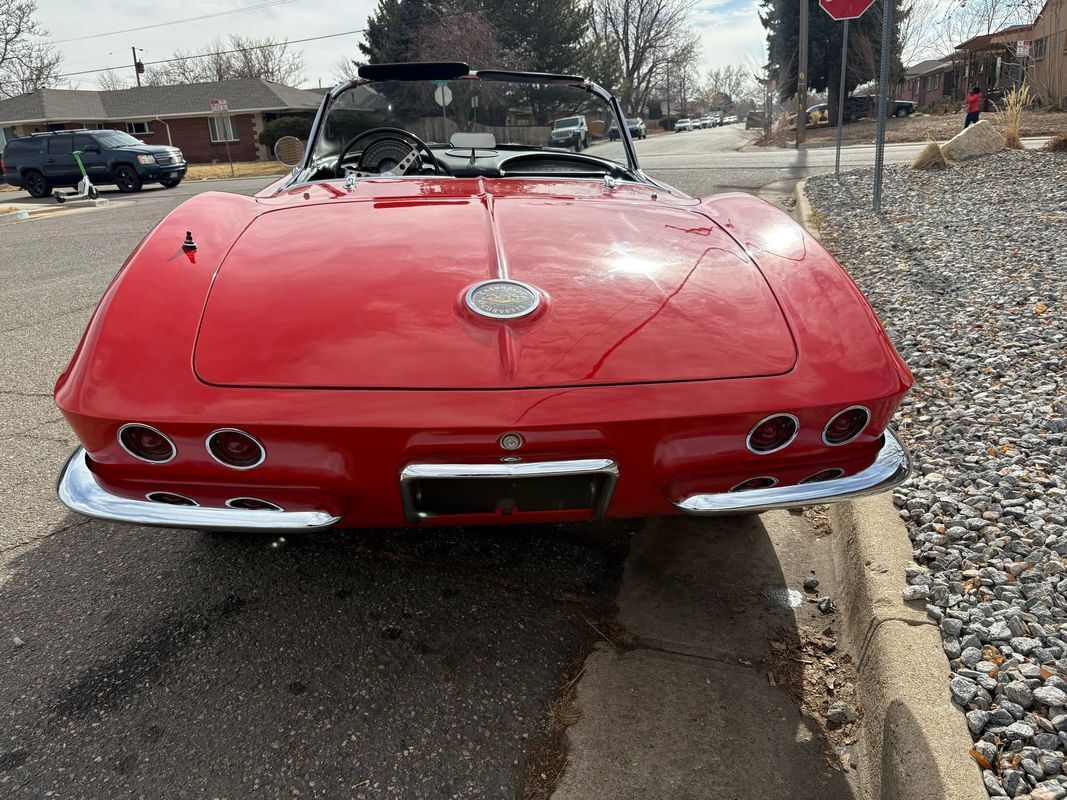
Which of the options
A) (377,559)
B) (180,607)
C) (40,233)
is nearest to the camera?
(180,607)

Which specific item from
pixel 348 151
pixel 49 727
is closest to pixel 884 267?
pixel 348 151

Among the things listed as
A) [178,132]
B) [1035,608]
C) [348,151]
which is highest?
[178,132]

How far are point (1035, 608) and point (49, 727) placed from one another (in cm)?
242

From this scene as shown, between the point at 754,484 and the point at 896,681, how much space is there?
0.55m

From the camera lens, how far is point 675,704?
185 centimetres

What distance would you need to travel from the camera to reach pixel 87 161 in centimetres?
2008

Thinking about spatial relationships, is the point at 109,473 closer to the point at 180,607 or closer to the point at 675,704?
the point at 180,607

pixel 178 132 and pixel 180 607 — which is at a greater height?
pixel 178 132

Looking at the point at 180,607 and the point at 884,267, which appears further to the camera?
the point at 884,267

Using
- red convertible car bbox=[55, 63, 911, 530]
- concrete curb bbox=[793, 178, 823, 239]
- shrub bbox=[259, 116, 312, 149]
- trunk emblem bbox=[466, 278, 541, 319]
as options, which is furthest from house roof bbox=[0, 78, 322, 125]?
trunk emblem bbox=[466, 278, 541, 319]

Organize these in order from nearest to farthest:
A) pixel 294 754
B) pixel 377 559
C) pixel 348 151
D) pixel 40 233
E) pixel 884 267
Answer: pixel 294 754 < pixel 377 559 < pixel 348 151 < pixel 884 267 < pixel 40 233

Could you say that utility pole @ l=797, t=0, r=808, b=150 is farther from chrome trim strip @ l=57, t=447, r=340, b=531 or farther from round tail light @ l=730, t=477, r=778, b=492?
chrome trim strip @ l=57, t=447, r=340, b=531

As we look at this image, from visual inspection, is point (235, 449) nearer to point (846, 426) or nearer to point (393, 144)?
point (846, 426)

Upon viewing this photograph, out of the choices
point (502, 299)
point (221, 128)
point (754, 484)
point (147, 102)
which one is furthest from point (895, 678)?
point (147, 102)
